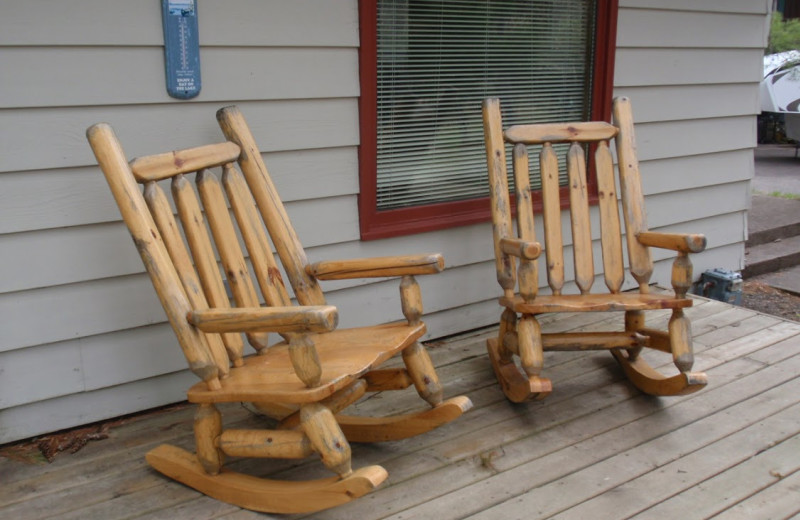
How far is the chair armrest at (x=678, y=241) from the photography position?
8.70 feet

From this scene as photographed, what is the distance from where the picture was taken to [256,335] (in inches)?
97.7

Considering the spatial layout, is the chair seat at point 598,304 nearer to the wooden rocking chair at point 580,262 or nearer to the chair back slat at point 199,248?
the wooden rocking chair at point 580,262

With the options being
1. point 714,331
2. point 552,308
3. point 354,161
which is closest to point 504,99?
point 354,161

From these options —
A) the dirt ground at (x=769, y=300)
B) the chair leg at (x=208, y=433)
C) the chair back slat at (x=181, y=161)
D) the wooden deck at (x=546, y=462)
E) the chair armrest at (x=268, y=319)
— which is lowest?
the dirt ground at (x=769, y=300)

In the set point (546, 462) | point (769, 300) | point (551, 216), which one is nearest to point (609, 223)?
point (551, 216)

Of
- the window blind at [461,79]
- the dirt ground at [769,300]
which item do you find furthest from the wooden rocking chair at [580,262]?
the dirt ground at [769,300]

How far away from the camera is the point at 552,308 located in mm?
2646

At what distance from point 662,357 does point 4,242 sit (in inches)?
95.8

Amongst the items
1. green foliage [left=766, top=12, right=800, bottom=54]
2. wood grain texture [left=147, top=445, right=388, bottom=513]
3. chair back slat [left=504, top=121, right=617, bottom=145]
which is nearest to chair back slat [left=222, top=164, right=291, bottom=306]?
wood grain texture [left=147, top=445, right=388, bottom=513]

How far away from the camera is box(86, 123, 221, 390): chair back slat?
206 cm

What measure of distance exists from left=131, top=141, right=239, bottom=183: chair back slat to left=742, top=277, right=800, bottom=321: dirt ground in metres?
3.28

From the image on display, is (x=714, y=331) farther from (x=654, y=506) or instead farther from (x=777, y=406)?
(x=654, y=506)

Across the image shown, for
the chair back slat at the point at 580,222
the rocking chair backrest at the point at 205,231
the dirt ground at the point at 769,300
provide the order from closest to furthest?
the rocking chair backrest at the point at 205,231
the chair back slat at the point at 580,222
the dirt ground at the point at 769,300

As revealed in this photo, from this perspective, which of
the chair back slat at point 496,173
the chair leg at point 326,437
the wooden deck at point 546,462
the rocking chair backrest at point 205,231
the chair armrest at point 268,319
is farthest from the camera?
the chair back slat at point 496,173
